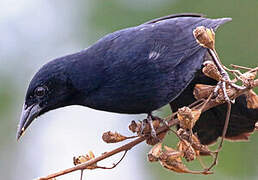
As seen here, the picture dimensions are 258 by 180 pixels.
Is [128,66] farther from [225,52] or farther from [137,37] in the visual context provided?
[225,52]

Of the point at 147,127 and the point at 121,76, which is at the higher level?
the point at 121,76

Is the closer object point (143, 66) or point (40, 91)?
point (40, 91)

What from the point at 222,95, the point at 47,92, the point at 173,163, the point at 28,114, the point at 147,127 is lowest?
the point at 173,163

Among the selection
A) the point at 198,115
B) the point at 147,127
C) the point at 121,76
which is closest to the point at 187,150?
the point at 198,115

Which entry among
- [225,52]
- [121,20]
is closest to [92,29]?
[121,20]

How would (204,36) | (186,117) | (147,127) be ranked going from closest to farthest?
(186,117), (204,36), (147,127)

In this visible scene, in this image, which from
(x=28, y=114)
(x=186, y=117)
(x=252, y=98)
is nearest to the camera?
(x=186, y=117)

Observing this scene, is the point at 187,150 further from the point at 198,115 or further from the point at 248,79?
the point at 248,79
